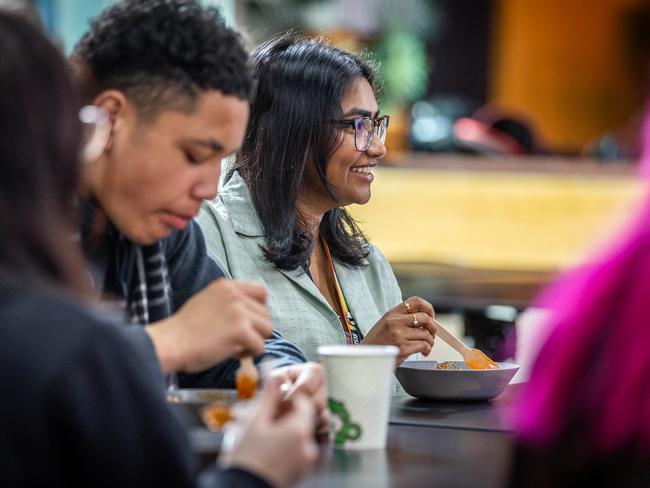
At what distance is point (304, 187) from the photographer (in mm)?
2258

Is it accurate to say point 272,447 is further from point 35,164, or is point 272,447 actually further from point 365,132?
point 365,132

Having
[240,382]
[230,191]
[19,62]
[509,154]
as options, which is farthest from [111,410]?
[509,154]

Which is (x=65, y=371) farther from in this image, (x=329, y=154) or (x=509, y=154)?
(x=509, y=154)

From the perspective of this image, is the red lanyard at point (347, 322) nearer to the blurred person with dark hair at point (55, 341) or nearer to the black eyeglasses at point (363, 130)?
the black eyeglasses at point (363, 130)

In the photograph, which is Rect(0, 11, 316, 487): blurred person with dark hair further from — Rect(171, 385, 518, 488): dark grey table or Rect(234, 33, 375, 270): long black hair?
Rect(234, 33, 375, 270): long black hair

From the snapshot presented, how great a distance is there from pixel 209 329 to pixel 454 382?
1.94 ft

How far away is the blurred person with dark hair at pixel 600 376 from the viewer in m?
0.89

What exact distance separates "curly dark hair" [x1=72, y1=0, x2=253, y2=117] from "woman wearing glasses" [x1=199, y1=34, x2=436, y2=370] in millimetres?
722

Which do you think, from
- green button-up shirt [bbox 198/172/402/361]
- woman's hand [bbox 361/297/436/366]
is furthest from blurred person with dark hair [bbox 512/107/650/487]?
green button-up shirt [bbox 198/172/402/361]

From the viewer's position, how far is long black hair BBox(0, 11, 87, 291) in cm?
87

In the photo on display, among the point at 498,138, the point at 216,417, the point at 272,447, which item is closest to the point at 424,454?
the point at 216,417

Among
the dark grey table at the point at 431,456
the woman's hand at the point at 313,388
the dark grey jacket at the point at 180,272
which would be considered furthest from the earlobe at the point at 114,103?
the dark grey table at the point at 431,456

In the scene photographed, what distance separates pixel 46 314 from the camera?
0.84 meters

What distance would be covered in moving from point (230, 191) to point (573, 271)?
1.36 m
